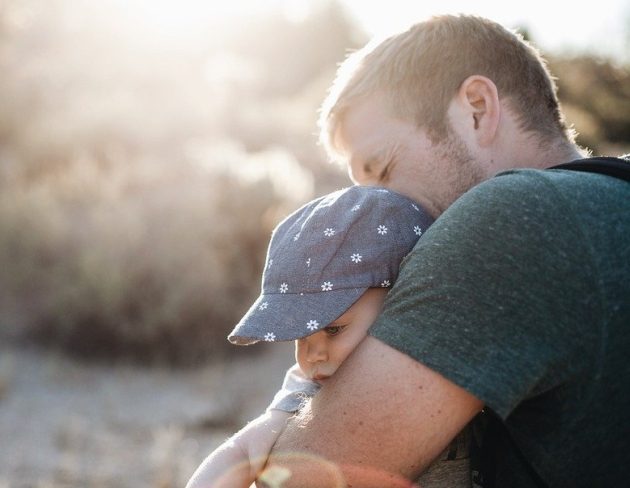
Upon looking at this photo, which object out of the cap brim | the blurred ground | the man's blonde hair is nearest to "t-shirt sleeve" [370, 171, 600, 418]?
the cap brim

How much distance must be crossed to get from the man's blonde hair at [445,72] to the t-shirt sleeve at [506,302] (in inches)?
27.3

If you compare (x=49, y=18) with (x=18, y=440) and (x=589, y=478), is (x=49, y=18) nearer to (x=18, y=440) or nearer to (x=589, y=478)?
(x=18, y=440)

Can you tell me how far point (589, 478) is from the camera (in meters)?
1.41

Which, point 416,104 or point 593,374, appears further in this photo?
point 416,104

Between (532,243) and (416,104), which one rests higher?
(416,104)

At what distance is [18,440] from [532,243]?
4.94 m

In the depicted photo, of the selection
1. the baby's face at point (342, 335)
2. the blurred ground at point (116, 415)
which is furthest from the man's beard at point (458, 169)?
the blurred ground at point (116, 415)

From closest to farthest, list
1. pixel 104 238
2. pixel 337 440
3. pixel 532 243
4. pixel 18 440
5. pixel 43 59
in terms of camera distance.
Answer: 1. pixel 532 243
2. pixel 337 440
3. pixel 18 440
4. pixel 104 238
5. pixel 43 59

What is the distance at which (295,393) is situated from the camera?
6.41ft

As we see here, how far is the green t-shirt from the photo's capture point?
1321mm

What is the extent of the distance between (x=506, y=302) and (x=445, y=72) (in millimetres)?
930

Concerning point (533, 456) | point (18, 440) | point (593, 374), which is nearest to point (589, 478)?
point (533, 456)

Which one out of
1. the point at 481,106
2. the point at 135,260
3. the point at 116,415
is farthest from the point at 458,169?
the point at 135,260

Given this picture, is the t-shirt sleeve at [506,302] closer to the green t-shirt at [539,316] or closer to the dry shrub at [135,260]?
the green t-shirt at [539,316]
